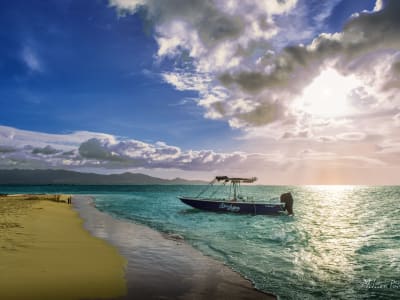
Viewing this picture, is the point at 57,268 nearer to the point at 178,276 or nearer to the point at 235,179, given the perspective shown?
the point at 178,276

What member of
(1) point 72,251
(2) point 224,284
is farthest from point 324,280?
(1) point 72,251

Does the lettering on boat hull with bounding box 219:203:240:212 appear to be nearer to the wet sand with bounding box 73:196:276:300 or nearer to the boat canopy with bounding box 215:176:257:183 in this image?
the boat canopy with bounding box 215:176:257:183

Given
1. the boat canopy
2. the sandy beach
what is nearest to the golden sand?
the sandy beach

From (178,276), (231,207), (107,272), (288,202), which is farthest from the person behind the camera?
(288,202)

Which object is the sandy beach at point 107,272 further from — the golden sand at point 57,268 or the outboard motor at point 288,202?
the outboard motor at point 288,202

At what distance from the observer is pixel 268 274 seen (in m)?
13.9

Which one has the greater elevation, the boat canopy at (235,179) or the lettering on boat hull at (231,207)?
the boat canopy at (235,179)

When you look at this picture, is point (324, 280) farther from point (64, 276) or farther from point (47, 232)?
point (47, 232)

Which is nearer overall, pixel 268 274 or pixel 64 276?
pixel 64 276

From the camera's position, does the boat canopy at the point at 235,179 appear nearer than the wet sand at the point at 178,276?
No

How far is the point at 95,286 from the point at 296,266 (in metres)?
10.8

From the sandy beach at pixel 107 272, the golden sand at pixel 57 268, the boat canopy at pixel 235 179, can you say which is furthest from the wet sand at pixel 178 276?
the boat canopy at pixel 235 179

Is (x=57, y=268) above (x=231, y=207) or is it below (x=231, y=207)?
above

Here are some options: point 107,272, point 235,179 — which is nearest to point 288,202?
point 235,179
